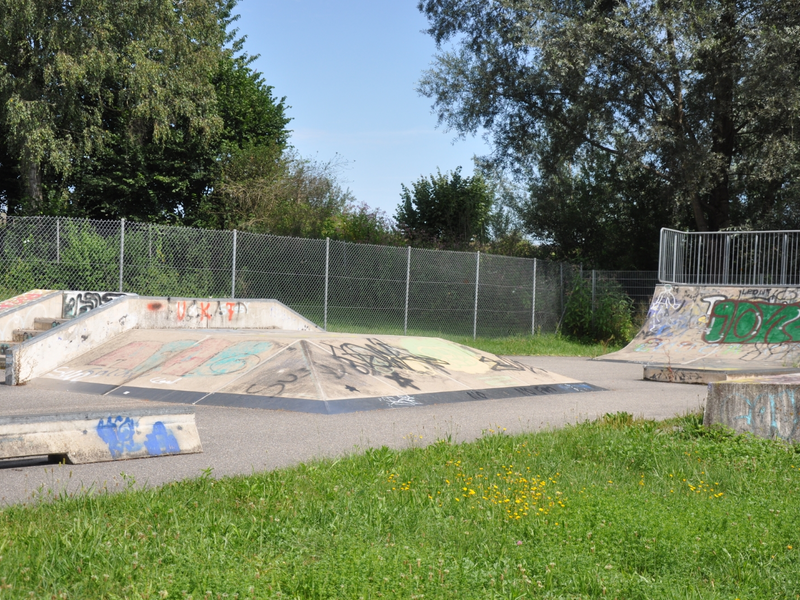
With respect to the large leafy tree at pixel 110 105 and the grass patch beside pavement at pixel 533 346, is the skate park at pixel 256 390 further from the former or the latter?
the large leafy tree at pixel 110 105

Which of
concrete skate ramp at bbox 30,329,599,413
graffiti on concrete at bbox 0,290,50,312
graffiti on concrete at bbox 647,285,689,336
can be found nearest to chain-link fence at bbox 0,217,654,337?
graffiti on concrete at bbox 0,290,50,312

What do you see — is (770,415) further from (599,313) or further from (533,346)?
(599,313)

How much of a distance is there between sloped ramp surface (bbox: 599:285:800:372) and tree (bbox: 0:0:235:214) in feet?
55.1

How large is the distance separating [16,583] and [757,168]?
23282mm

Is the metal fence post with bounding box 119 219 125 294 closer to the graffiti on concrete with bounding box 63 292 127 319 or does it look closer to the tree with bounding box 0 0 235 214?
the graffiti on concrete with bounding box 63 292 127 319

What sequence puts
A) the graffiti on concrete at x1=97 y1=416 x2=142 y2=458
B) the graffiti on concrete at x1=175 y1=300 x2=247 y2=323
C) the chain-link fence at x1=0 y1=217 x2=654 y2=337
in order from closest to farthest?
the graffiti on concrete at x1=97 y1=416 x2=142 y2=458 < the graffiti on concrete at x1=175 y1=300 x2=247 y2=323 < the chain-link fence at x1=0 y1=217 x2=654 y2=337

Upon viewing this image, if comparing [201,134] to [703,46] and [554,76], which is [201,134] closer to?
[554,76]

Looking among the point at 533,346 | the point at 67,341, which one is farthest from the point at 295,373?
the point at 533,346

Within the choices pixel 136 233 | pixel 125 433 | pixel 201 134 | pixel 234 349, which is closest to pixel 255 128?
pixel 201 134

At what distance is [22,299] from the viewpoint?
47.6 ft

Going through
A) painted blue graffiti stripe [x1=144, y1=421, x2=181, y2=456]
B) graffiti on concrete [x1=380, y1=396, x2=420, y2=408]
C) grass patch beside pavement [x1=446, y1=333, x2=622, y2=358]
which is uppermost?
painted blue graffiti stripe [x1=144, y1=421, x2=181, y2=456]

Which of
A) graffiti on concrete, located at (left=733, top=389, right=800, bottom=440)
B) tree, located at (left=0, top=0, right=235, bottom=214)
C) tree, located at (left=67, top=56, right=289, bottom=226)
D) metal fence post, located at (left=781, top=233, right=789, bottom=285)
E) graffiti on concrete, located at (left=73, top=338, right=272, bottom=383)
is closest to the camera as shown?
graffiti on concrete, located at (left=733, top=389, right=800, bottom=440)

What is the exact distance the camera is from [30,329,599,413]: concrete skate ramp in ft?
29.7

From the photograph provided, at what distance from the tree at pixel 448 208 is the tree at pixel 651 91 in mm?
4197
